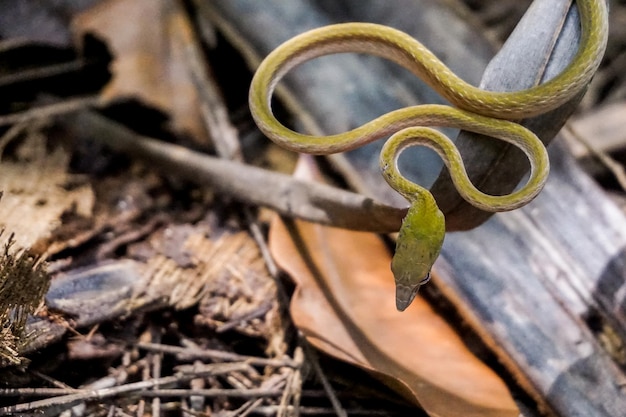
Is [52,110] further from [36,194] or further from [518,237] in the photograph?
[518,237]

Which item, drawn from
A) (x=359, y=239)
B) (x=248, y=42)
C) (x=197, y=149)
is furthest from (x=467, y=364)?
(x=248, y=42)

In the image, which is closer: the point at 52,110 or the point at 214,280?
the point at 214,280

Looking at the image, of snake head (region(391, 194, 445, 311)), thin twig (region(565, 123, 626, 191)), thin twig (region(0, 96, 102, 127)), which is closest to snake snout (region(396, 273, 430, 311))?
snake head (region(391, 194, 445, 311))

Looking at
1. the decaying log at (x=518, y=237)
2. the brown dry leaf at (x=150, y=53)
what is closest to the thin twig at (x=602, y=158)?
the decaying log at (x=518, y=237)

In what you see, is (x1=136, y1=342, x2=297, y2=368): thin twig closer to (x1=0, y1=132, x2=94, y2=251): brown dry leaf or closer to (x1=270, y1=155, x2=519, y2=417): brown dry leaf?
(x1=270, y1=155, x2=519, y2=417): brown dry leaf

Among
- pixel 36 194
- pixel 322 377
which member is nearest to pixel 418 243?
pixel 322 377

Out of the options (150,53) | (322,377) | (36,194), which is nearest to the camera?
(322,377)

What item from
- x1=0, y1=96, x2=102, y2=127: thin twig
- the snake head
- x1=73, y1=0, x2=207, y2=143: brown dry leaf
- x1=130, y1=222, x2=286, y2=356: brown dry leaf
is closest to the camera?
the snake head
